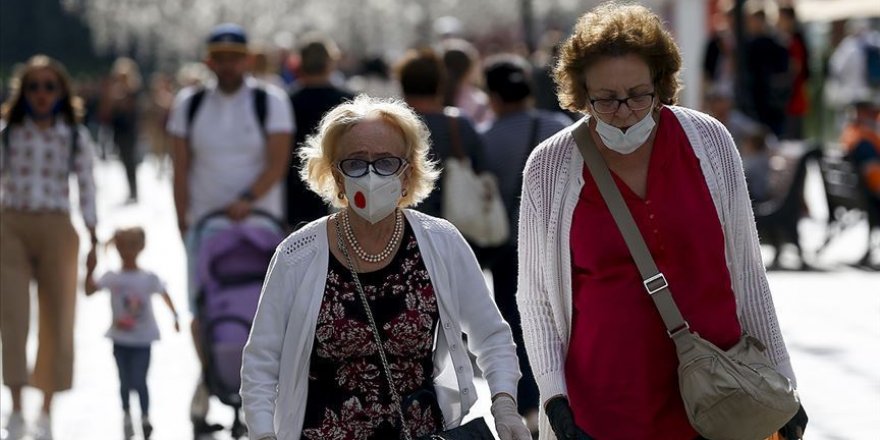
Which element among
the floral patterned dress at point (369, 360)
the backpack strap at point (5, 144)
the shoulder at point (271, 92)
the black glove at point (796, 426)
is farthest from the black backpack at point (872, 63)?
the floral patterned dress at point (369, 360)

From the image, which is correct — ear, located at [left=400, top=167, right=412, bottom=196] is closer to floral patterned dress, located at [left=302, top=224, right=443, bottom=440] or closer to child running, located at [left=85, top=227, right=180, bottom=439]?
floral patterned dress, located at [left=302, top=224, right=443, bottom=440]

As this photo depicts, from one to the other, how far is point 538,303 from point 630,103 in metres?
0.61

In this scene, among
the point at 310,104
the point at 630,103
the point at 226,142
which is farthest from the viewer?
the point at 310,104

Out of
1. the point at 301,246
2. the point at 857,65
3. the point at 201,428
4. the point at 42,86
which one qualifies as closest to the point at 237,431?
the point at 201,428

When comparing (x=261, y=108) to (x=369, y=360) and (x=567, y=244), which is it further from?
(x=369, y=360)

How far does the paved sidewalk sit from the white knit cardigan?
3688 millimetres

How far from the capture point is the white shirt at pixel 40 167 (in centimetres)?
982

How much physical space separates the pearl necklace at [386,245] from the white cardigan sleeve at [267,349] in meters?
0.17

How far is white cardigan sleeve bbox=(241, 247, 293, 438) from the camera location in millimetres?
4680

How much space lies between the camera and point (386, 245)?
4.77 m

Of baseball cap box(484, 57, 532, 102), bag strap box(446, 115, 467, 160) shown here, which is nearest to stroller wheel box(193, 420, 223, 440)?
bag strap box(446, 115, 467, 160)

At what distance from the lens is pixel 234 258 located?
905cm

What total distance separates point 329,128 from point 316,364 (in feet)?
1.91

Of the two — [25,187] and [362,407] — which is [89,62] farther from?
[362,407]
